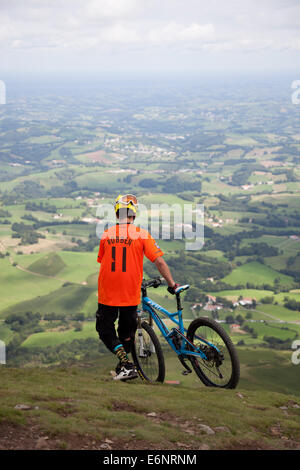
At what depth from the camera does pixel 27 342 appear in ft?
235

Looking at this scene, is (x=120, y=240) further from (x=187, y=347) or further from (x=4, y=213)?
(x=4, y=213)

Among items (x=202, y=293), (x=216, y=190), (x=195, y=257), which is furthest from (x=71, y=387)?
(x=216, y=190)

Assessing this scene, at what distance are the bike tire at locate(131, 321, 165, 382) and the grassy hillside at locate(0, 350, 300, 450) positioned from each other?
32cm

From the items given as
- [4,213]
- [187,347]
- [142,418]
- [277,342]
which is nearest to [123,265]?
[187,347]

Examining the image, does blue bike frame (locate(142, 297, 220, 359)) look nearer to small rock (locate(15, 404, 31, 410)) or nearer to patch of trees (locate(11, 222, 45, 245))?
small rock (locate(15, 404, 31, 410))

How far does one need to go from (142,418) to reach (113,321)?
2.51m

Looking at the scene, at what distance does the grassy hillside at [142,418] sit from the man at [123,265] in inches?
67.0

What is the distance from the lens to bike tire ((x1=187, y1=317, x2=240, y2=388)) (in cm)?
867

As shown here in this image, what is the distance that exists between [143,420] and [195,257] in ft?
376

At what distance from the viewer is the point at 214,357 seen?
8.97 m

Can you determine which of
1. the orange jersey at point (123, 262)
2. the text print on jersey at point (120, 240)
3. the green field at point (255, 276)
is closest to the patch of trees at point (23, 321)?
the green field at point (255, 276)

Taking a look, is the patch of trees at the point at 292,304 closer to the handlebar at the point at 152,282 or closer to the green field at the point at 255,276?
the green field at the point at 255,276

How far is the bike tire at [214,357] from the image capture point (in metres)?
8.67
